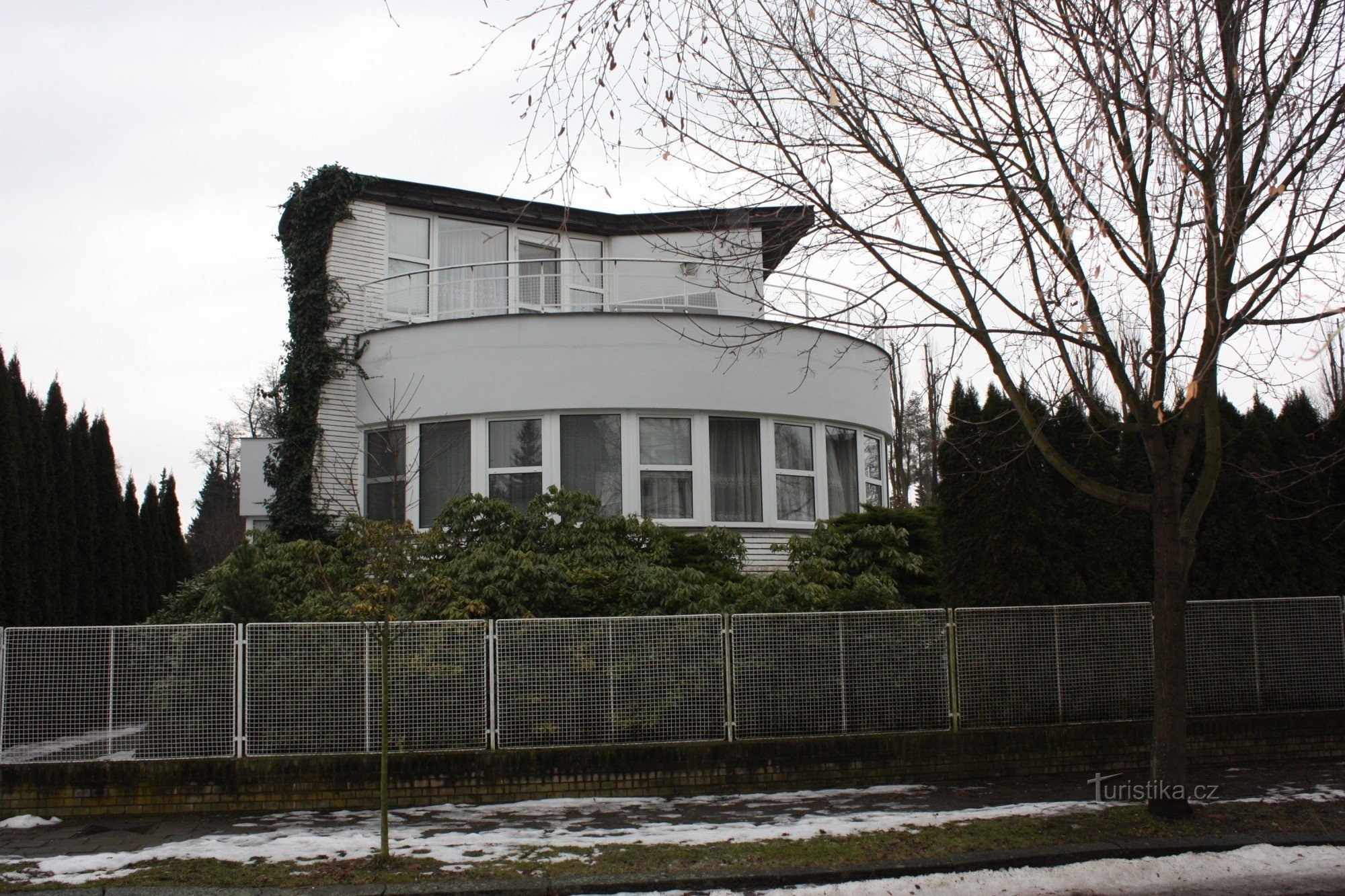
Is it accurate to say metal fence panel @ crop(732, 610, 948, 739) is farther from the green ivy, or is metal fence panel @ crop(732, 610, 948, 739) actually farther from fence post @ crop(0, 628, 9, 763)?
the green ivy

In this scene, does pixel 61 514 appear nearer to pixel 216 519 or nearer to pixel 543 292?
pixel 543 292

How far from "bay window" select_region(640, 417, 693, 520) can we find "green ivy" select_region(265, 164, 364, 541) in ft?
15.0

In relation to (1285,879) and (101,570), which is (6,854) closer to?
(1285,879)

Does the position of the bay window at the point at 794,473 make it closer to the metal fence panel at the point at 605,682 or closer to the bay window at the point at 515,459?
the bay window at the point at 515,459

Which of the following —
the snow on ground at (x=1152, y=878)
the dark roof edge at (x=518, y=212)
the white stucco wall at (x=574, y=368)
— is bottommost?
the snow on ground at (x=1152, y=878)

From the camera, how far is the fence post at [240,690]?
9.74m

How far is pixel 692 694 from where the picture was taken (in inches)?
405

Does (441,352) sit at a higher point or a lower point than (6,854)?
higher

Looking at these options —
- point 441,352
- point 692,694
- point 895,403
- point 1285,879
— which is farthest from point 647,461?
point 895,403

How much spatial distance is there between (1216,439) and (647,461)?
7980 millimetres

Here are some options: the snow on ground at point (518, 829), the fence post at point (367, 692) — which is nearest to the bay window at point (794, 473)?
the snow on ground at point (518, 829)

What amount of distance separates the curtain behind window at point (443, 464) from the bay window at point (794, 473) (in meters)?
4.43

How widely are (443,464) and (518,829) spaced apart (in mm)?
7554

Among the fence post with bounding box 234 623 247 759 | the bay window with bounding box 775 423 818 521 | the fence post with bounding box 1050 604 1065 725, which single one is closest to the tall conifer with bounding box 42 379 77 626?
the fence post with bounding box 234 623 247 759
